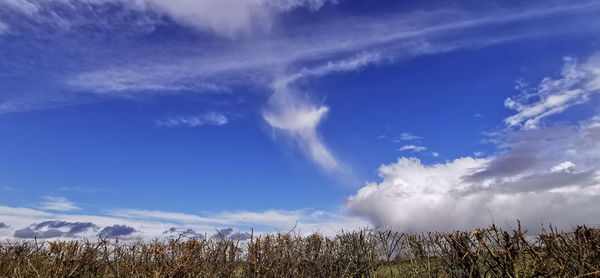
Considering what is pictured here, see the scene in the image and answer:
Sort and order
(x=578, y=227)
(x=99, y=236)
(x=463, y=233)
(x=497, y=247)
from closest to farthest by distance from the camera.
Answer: (x=497, y=247)
(x=463, y=233)
(x=578, y=227)
(x=99, y=236)

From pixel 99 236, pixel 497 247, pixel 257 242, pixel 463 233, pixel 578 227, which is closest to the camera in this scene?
pixel 497 247

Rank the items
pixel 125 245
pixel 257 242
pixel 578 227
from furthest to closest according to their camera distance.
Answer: pixel 125 245, pixel 257 242, pixel 578 227

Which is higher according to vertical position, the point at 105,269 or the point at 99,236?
the point at 99,236

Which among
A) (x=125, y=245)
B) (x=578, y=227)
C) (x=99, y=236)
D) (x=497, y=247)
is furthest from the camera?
(x=125, y=245)

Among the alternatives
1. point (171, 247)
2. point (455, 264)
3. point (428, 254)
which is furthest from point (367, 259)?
point (171, 247)

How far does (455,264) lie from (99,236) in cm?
1128

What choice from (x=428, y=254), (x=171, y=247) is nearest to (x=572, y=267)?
(x=428, y=254)

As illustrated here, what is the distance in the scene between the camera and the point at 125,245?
49.5ft

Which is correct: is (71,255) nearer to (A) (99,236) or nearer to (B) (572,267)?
(A) (99,236)

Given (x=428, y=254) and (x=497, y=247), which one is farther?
(x=428, y=254)

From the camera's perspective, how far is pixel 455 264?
31.6 feet

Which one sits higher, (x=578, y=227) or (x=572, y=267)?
(x=578, y=227)

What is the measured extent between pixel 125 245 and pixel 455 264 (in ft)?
39.2

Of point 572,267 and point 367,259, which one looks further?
point 367,259
